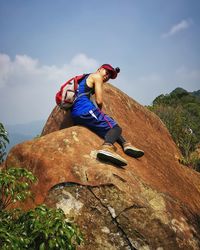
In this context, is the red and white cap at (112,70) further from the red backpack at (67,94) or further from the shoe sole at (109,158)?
the shoe sole at (109,158)

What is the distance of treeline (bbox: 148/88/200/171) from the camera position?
2555cm

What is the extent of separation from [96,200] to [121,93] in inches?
188

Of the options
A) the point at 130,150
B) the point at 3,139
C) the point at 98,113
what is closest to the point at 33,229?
the point at 3,139

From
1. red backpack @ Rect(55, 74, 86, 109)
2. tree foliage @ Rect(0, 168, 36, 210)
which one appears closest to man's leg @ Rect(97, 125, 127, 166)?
red backpack @ Rect(55, 74, 86, 109)

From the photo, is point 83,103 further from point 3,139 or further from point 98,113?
point 3,139

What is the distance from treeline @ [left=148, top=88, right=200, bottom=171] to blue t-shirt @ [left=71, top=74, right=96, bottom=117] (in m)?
4.10

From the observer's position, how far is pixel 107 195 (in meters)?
5.10

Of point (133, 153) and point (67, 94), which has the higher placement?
point (67, 94)

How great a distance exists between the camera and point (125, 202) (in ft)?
16.7

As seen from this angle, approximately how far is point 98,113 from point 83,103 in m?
0.47

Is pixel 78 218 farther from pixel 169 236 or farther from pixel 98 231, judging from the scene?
pixel 169 236

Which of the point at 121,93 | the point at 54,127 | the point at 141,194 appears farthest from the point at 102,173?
the point at 121,93

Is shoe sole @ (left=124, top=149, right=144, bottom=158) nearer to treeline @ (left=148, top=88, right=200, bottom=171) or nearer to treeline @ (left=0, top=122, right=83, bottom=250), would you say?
treeline @ (left=0, top=122, right=83, bottom=250)

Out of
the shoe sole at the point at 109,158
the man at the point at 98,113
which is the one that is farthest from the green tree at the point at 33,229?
the man at the point at 98,113
